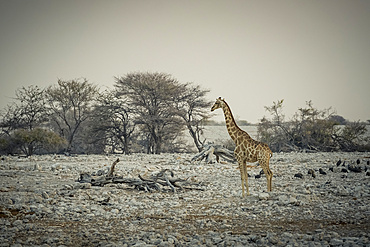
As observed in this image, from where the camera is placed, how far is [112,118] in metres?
26.6

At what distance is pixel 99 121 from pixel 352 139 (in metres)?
18.5

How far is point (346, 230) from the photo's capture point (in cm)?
470

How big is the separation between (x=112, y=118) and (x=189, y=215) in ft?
70.4

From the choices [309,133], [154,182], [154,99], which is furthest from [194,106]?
[154,182]

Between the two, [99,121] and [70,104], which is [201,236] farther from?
[70,104]

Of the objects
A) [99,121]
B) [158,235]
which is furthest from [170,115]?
[158,235]

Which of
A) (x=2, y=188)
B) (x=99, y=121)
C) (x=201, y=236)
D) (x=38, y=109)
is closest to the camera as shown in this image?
(x=201, y=236)

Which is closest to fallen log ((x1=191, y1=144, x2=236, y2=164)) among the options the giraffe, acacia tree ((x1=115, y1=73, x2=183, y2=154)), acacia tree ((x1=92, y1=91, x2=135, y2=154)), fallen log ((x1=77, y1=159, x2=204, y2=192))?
fallen log ((x1=77, y1=159, x2=204, y2=192))

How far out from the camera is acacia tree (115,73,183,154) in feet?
86.9

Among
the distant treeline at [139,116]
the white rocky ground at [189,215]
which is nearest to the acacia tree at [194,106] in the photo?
the distant treeline at [139,116]

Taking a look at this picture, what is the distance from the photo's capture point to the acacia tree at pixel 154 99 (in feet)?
86.9

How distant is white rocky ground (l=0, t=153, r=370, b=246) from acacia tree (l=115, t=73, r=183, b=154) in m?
17.2

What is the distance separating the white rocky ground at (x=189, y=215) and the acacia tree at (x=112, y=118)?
17.0m

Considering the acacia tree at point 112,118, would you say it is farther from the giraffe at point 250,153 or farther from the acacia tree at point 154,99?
the giraffe at point 250,153
